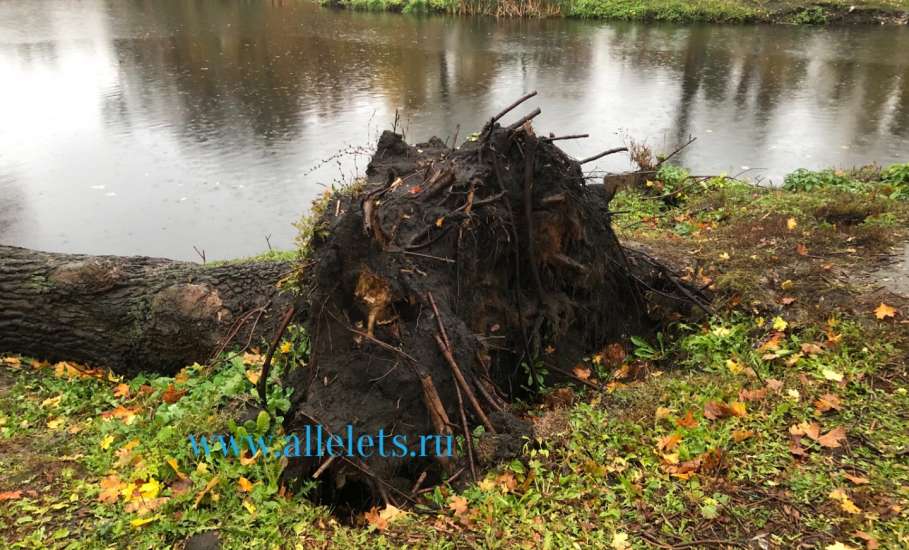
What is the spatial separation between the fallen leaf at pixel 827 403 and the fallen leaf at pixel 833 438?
20 centimetres

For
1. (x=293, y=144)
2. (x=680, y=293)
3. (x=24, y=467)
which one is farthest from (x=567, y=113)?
(x=24, y=467)

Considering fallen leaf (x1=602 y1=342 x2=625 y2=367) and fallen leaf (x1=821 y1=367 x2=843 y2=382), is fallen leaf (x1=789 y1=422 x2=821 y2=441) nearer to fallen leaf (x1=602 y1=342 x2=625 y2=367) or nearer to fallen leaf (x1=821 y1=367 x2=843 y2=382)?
fallen leaf (x1=821 y1=367 x2=843 y2=382)

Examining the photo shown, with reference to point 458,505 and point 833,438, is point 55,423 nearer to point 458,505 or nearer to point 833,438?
point 458,505

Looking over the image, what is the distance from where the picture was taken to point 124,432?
4270mm

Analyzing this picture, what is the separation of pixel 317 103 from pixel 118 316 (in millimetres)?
10513

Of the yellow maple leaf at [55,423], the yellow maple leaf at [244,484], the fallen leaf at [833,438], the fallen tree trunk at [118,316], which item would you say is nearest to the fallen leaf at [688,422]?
the fallen leaf at [833,438]

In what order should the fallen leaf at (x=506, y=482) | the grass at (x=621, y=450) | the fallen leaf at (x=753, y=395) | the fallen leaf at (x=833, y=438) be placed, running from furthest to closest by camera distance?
the fallen leaf at (x=753, y=395), the fallen leaf at (x=833, y=438), the fallen leaf at (x=506, y=482), the grass at (x=621, y=450)

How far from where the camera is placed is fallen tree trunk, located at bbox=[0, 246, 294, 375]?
5.32m

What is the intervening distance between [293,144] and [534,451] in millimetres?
9844

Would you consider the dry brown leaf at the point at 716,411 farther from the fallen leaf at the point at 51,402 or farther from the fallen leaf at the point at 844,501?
the fallen leaf at the point at 51,402

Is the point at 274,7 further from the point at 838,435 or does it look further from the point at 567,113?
the point at 838,435

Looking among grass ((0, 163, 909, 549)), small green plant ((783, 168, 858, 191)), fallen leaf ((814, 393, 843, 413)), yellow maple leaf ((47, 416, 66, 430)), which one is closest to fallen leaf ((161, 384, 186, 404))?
grass ((0, 163, 909, 549))

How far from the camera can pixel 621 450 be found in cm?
376

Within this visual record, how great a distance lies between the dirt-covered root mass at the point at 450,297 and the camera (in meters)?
3.67
